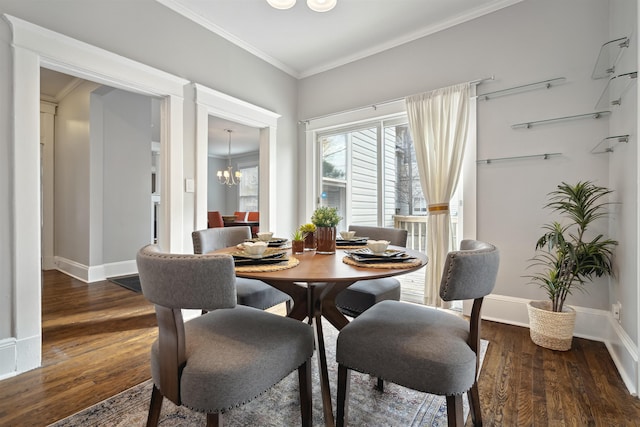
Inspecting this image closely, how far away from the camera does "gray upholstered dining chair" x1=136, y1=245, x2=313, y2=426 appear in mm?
895

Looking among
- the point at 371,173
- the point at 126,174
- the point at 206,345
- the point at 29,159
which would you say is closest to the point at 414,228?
the point at 371,173

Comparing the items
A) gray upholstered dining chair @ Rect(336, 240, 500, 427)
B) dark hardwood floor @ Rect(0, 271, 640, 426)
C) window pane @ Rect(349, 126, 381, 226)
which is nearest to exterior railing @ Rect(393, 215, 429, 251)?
window pane @ Rect(349, 126, 381, 226)

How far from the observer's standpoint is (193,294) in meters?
0.89

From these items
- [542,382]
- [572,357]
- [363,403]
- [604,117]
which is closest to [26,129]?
[363,403]

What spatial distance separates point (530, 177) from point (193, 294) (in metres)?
2.69

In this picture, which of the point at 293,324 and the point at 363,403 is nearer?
the point at 293,324

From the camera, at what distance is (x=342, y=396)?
1.26m

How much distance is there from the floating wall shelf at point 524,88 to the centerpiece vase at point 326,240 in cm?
204

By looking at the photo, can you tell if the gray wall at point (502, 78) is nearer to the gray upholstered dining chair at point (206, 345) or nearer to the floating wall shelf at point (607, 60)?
the floating wall shelf at point (607, 60)

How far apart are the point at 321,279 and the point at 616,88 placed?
8.13 ft

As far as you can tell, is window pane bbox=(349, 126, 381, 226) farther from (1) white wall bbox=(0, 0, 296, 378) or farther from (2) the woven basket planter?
(2) the woven basket planter

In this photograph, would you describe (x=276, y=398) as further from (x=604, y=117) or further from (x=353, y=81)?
(x=353, y=81)

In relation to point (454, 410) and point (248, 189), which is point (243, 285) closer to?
point (454, 410)

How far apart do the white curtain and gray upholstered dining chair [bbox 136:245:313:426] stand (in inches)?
76.9
